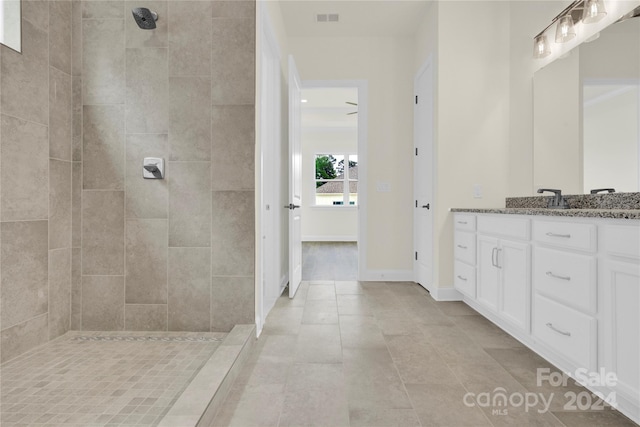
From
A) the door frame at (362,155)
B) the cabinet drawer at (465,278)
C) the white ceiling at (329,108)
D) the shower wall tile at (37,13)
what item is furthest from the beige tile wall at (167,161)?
the white ceiling at (329,108)

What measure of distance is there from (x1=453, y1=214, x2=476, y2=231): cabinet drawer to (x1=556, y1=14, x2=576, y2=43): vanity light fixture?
1.54 metres

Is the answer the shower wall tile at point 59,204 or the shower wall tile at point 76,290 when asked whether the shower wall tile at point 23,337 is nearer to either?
the shower wall tile at point 76,290

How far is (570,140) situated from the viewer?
2459 millimetres

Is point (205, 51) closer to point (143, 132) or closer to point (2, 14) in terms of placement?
point (143, 132)

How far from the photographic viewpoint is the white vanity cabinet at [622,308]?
126cm

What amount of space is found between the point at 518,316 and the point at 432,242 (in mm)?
1214

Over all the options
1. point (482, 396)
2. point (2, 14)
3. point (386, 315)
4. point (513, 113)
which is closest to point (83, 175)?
point (2, 14)

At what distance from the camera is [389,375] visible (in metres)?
1.71

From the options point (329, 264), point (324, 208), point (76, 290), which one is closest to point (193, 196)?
point (76, 290)

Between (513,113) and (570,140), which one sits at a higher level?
(513,113)

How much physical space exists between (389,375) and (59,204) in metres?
2.13

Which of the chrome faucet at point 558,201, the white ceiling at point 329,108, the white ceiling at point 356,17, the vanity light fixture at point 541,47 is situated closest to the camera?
the chrome faucet at point 558,201

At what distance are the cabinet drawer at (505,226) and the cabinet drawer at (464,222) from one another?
99 mm

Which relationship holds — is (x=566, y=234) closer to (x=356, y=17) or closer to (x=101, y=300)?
(x=101, y=300)
